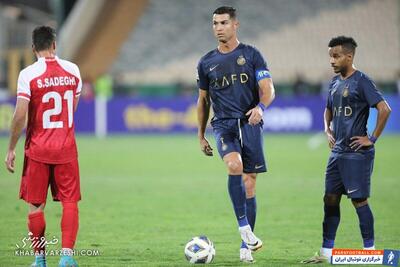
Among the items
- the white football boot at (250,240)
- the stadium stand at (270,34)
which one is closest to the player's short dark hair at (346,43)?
the white football boot at (250,240)

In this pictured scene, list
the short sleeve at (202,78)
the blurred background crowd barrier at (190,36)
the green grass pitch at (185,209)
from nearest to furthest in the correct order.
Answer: the short sleeve at (202,78), the green grass pitch at (185,209), the blurred background crowd barrier at (190,36)

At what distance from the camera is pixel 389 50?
131 feet

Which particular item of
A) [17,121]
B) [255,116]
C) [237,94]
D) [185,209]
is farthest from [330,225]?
[185,209]

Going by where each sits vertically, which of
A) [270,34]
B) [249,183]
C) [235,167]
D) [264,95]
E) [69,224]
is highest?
[270,34]

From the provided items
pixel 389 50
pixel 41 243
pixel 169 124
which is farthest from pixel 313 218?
pixel 389 50

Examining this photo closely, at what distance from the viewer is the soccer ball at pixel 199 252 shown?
8273 mm

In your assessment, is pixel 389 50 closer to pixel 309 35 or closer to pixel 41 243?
pixel 309 35

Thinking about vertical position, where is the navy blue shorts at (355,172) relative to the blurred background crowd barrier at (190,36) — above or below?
below

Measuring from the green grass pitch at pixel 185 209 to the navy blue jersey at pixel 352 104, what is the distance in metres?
1.37

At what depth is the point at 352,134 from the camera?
27.4ft

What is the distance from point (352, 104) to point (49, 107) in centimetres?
296

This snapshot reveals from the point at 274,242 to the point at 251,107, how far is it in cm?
186

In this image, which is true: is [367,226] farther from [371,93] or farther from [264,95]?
[264,95]

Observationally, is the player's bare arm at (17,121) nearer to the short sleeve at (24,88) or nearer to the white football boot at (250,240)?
the short sleeve at (24,88)
